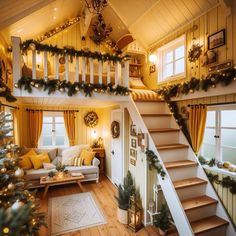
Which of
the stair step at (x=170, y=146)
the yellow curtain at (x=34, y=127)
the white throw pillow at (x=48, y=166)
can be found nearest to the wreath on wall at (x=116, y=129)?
the stair step at (x=170, y=146)

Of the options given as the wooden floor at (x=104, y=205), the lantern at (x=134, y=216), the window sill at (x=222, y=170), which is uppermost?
the window sill at (x=222, y=170)

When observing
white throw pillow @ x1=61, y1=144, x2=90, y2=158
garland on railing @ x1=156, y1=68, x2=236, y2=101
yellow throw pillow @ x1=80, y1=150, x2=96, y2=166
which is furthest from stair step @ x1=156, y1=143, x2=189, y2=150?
white throw pillow @ x1=61, y1=144, x2=90, y2=158

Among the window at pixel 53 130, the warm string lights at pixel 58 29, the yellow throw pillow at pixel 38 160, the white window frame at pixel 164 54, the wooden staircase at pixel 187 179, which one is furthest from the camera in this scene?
the window at pixel 53 130

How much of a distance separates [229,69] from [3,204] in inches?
122

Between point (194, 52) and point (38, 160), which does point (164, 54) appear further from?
point (38, 160)

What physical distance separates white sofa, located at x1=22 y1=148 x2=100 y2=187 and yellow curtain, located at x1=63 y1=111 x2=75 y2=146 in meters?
0.48

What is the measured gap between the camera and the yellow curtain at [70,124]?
18.4 ft

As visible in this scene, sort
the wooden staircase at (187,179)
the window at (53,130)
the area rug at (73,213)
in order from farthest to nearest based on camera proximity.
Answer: the window at (53,130) → the area rug at (73,213) → the wooden staircase at (187,179)

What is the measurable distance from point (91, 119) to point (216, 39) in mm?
4243

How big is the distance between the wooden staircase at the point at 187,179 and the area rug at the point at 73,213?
5.10 ft

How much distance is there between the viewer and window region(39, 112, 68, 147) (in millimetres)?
5555

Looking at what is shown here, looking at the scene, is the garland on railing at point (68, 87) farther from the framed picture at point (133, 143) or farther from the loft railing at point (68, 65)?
the framed picture at point (133, 143)

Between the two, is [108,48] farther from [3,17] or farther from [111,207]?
[111,207]

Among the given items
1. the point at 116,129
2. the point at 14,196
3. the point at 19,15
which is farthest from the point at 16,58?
the point at 116,129
